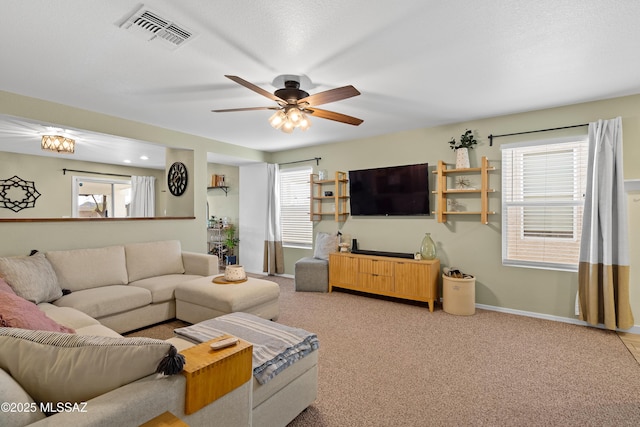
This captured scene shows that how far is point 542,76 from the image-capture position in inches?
109

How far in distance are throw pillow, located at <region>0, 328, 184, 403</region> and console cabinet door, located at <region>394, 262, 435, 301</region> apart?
11.5 feet

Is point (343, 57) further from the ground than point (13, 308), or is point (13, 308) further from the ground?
point (343, 57)

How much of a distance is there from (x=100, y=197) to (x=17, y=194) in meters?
1.59

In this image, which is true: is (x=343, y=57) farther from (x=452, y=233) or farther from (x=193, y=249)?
(x=193, y=249)

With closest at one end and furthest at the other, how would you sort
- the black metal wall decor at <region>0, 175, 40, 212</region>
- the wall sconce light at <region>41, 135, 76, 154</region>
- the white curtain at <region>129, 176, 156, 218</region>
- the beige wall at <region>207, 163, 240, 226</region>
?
the wall sconce light at <region>41, 135, 76, 154</region>
the black metal wall decor at <region>0, 175, 40, 212</region>
the beige wall at <region>207, 163, 240, 226</region>
the white curtain at <region>129, 176, 156, 218</region>

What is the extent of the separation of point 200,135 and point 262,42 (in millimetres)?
2994

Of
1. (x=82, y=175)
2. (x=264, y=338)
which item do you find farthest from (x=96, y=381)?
(x=82, y=175)

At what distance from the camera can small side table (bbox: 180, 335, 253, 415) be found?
1.14m

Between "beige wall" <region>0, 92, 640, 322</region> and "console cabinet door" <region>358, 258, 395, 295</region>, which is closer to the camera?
"beige wall" <region>0, 92, 640, 322</region>

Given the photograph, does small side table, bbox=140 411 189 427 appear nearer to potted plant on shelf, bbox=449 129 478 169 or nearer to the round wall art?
potted plant on shelf, bbox=449 129 478 169

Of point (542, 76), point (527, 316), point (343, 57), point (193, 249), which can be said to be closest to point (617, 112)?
point (542, 76)

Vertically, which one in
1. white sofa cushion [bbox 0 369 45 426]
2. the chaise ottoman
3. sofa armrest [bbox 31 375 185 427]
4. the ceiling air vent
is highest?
the ceiling air vent

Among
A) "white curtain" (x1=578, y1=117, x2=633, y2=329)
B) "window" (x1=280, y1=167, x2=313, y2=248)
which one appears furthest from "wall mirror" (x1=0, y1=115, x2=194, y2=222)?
"white curtain" (x1=578, y1=117, x2=633, y2=329)

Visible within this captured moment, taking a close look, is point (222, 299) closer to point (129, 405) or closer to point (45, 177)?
point (129, 405)
